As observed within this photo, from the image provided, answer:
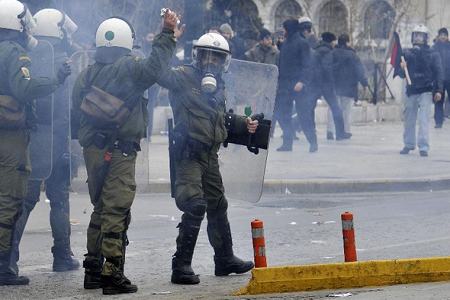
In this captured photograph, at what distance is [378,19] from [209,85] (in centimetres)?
2589

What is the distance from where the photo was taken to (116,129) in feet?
21.0

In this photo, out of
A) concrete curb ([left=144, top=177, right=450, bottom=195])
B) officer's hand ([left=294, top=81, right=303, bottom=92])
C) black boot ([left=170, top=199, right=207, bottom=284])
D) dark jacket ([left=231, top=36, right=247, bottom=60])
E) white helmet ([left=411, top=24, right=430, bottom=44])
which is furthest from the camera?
dark jacket ([left=231, top=36, right=247, bottom=60])

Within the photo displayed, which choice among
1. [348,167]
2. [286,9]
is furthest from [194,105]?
[286,9]

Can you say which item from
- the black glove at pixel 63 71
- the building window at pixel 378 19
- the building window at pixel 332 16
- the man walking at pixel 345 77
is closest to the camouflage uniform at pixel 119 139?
the black glove at pixel 63 71

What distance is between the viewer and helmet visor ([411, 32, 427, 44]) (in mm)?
14883

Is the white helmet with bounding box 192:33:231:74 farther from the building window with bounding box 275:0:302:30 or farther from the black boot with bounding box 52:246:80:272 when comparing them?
the building window with bounding box 275:0:302:30

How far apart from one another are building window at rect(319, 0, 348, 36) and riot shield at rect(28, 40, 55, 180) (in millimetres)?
30374

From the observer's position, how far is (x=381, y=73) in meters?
25.9

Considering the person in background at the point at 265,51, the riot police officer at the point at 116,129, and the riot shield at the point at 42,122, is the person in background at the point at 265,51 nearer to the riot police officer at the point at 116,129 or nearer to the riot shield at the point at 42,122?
the riot shield at the point at 42,122

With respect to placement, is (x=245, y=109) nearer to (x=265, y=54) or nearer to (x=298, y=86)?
(x=298, y=86)

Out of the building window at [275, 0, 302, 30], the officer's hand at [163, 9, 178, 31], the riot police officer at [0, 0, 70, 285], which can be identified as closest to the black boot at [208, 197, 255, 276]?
the riot police officer at [0, 0, 70, 285]

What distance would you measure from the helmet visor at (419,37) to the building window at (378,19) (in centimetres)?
1603

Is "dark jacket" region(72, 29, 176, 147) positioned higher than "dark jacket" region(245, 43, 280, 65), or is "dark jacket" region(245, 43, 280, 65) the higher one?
"dark jacket" region(245, 43, 280, 65)

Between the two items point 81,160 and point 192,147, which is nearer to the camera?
point 192,147
